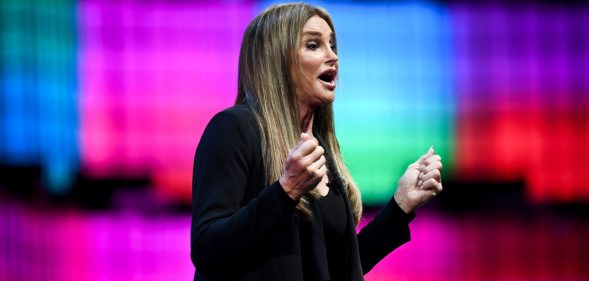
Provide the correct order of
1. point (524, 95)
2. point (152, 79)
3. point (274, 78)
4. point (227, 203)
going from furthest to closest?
point (524, 95) → point (152, 79) → point (274, 78) → point (227, 203)

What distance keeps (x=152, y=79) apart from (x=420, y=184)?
9.47 metres

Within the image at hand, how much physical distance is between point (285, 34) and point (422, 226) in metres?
9.10

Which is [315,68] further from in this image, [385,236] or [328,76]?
[385,236]

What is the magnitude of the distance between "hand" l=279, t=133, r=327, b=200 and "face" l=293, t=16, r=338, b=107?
39 centimetres

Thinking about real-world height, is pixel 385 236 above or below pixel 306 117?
below

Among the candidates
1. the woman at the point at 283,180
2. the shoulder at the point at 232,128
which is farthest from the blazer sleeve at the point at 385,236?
the shoulder at the point at 232,128

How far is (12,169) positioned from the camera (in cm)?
967

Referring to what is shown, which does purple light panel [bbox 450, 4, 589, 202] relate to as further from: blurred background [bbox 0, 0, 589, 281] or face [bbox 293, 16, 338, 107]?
face [bbox 293, 16, 338, 107]

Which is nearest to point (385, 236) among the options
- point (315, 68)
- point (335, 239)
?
point (335, 239)

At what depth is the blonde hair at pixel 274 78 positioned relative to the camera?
81.7 inches

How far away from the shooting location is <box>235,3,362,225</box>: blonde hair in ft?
6.81

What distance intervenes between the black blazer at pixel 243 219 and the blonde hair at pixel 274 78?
0.11ft

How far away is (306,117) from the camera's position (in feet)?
7.58

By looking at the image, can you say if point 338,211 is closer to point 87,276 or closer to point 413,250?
point 87,276
